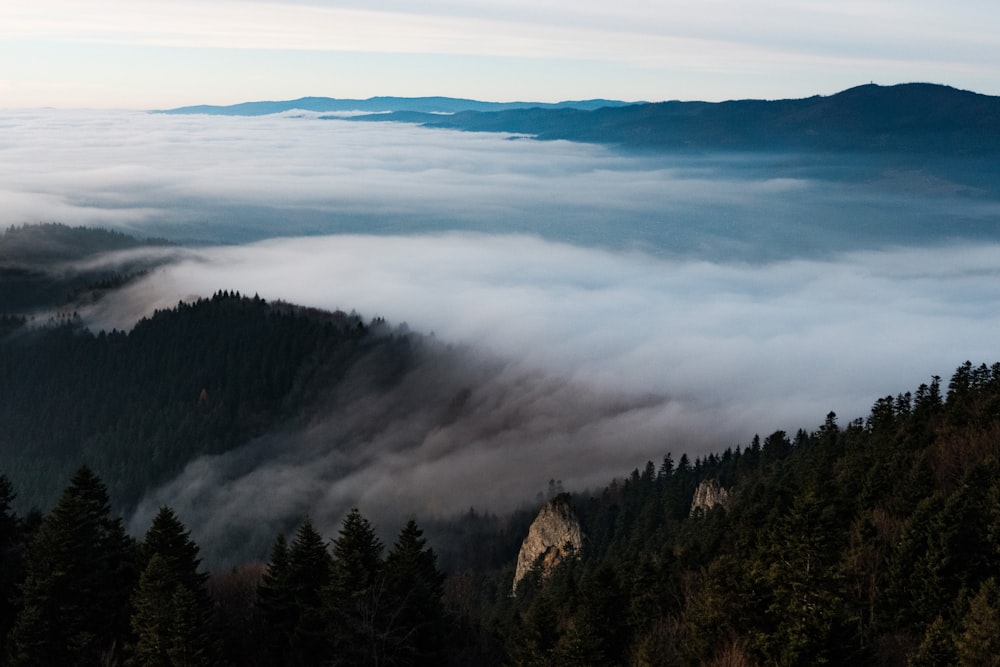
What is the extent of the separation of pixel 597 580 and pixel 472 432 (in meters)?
141

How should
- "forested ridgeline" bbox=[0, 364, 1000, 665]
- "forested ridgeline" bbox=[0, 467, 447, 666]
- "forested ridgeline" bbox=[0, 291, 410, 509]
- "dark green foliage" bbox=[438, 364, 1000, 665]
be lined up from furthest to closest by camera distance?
"forested ridgeline" bbox=[0, 291, 410, 509]
"forested ridgeline" bbox=[0, 467, 447, 666]
"forested ridgeline" bbox=[0, 364, 1000, 665]
"dark green foliage" bbox=[438, 364, 1000, 665]

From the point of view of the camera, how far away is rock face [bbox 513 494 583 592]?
98.4 metres

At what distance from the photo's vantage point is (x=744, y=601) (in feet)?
99.4

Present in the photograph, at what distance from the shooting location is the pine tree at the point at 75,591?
34.6 meters

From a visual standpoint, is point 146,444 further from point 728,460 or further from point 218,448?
point 728,460

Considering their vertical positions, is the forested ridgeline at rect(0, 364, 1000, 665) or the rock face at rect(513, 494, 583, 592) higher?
the forested ridgeline at rect(0, 364, 1000, 665)

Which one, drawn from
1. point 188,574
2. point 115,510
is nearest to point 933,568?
point 188,574

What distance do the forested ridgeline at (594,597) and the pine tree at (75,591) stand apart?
0.07 m

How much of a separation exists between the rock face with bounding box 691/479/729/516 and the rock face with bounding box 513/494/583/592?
1356cm

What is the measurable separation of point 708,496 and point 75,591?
223ft

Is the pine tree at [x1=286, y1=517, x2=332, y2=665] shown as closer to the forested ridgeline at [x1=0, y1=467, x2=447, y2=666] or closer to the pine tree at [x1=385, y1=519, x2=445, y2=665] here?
the forested ridgeline at [x1=0, y1=467, x2=447, y2=666]

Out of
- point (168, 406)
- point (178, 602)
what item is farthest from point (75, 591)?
point (168, 406)

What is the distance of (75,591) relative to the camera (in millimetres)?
36375

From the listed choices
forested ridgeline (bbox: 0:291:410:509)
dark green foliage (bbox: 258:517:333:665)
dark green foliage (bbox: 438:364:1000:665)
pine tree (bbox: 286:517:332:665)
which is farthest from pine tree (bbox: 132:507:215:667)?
forested ridgeline (bbox: 0:291:410:509)
